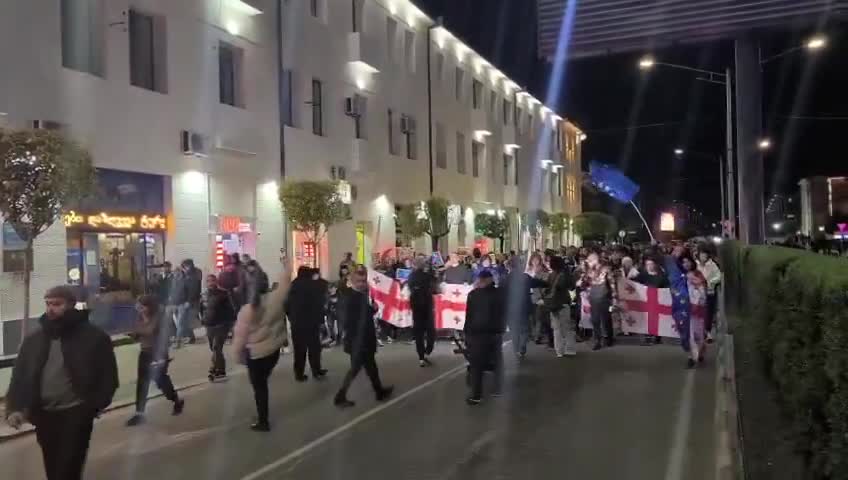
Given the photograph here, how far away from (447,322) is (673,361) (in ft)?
15.5

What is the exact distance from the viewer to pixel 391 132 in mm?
33500

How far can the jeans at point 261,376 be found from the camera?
29.7 feet

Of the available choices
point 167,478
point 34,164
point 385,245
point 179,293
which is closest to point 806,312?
point 167,478

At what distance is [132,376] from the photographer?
1345cm

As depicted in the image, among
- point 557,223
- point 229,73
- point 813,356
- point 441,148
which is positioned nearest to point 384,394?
point 813,356

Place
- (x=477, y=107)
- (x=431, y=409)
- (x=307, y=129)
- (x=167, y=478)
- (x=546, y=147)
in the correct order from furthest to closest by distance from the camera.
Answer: (x=546, y=147) → (x=477, y=107) → (x=307, y=129) → (x=431, y=409) → (x=167, y=478)

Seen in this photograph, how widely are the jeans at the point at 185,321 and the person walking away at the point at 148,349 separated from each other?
23.1 ft

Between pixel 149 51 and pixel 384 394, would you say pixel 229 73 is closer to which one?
pixel 149 51

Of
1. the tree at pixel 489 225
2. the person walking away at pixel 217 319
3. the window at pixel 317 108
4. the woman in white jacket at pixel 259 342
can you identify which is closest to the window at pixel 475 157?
the tree at pixel 489 225

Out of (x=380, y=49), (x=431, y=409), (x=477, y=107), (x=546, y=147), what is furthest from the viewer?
(x=546, y=147)

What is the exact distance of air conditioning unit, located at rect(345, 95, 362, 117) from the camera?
28.5 metres

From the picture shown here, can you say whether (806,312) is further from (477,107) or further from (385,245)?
(477,107)

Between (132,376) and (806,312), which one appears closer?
(806,312)

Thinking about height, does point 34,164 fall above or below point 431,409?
above
